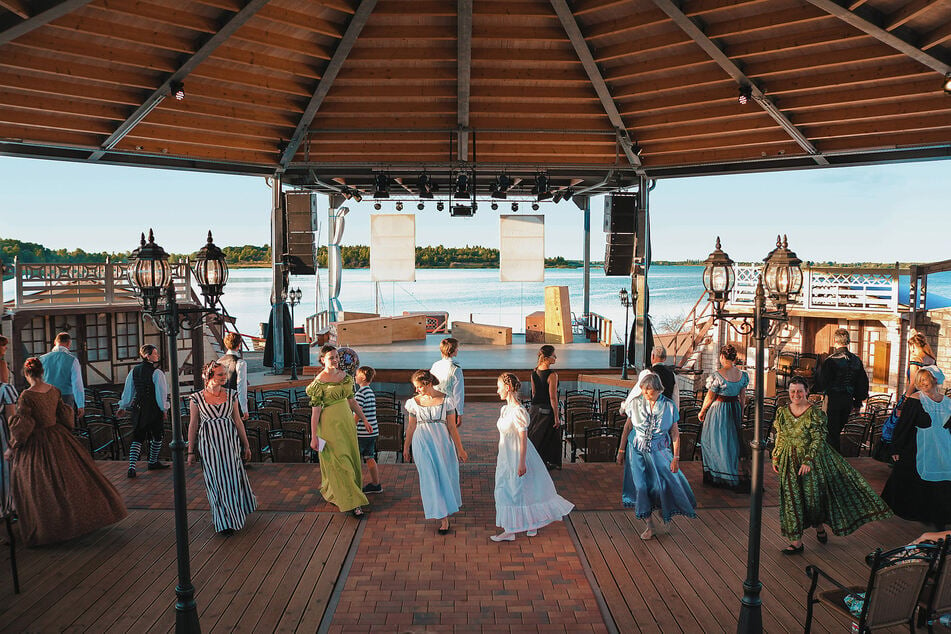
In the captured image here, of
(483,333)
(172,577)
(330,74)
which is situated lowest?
(172,577)

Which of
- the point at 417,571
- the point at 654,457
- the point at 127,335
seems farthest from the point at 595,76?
the point at 127,335

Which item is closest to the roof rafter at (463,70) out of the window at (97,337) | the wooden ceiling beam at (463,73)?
the wooden ceiling beam at (463,73)

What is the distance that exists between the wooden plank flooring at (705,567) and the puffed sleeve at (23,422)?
4770 millimetres

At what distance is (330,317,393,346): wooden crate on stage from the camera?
19453 millimetres

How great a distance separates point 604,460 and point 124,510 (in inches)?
217

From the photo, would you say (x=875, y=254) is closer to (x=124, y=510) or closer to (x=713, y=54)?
(x=713, y=54)

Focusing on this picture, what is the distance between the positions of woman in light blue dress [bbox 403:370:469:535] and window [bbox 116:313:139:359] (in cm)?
1225

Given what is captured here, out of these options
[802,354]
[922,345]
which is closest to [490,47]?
[922,345]

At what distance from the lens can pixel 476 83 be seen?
1216 centimetres

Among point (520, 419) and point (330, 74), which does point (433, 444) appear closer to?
point (520, 419)

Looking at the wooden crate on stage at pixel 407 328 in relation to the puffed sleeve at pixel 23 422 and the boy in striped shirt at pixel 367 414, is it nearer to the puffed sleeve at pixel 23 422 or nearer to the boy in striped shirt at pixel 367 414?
the boy in striped shirt at pixel 367 414

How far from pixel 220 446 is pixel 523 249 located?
16862mm

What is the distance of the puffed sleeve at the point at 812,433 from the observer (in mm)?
5434

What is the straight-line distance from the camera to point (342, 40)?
10.7 meters
